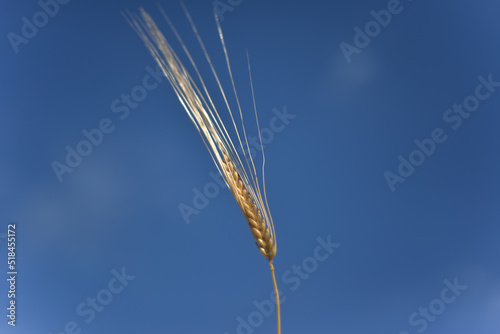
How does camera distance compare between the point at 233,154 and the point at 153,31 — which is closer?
the point at 153,31

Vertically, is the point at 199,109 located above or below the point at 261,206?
above

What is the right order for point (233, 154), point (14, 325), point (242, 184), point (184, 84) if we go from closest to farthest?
point (184, 84), point (233, 154), point (242, 184), point (14, 325)

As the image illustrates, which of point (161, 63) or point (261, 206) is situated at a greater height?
point (161, 63)

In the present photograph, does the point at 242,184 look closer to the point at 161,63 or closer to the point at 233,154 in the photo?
the point at 233,154

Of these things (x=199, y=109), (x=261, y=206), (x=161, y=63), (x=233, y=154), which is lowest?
(x=261, y=206)

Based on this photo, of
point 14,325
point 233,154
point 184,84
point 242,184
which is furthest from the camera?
point 14,325

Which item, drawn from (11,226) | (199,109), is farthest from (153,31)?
(11,226)

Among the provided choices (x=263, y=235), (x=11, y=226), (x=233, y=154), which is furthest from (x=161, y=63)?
(x=11, y=226)

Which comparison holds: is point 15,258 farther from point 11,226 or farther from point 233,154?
point 233,154

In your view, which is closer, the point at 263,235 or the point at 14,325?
the point at 263,235
